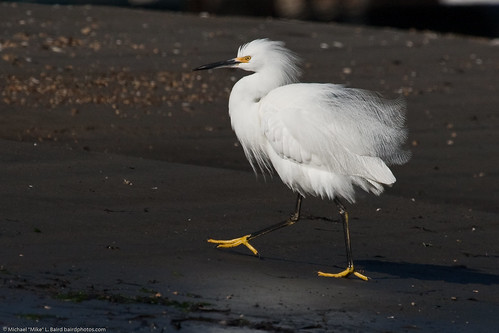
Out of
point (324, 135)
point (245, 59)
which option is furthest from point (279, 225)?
point (245, 59)

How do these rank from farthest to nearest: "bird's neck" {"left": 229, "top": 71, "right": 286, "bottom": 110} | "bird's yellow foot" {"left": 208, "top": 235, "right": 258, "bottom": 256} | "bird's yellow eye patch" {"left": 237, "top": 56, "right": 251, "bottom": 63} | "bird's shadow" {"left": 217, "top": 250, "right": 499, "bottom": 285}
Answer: "bird's yellow eye patch" {"left": 237, "top": 56, "right": 251, "bottom": 63}, "bird's neck" {"left": 229, "top": 71, "right": 286, "bottom": 110}, "bird's yellow foot" {"left": 208, "top": 235, "right": 258, "bottom": 256}, "bird's shadow" {"left": 217, "top": 250, "right": 499, "bottom": 285}

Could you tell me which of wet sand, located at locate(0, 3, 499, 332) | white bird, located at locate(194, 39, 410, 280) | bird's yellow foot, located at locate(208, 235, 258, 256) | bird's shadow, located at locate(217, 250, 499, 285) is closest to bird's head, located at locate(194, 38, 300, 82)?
white bird, located at locate(194, 39, 410, 280)

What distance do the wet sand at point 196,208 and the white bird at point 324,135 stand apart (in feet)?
1.16

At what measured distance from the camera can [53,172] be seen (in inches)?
331

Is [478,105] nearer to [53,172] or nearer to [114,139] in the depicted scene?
[114,139]

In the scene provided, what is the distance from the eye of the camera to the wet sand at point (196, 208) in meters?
5.86

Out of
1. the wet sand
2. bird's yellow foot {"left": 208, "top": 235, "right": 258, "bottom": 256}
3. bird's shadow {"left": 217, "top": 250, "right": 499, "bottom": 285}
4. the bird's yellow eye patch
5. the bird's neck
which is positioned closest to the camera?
the wet sand

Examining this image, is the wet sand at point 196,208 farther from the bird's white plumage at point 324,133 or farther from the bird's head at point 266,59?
the bird's head at point 266,59

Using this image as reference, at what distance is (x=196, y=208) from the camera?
8070 mm

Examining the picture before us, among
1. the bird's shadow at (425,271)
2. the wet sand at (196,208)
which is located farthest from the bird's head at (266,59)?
the bird's shadow at (425,271)

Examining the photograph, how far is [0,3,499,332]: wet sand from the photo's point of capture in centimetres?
586

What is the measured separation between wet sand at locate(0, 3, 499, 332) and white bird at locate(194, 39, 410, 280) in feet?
1.16

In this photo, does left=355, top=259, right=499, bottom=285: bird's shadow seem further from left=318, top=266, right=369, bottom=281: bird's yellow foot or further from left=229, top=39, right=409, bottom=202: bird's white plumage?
left=229, top=39, right=409, bottom=202: bird's white plumage

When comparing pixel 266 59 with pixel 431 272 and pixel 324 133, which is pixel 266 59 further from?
pixel 431 272
